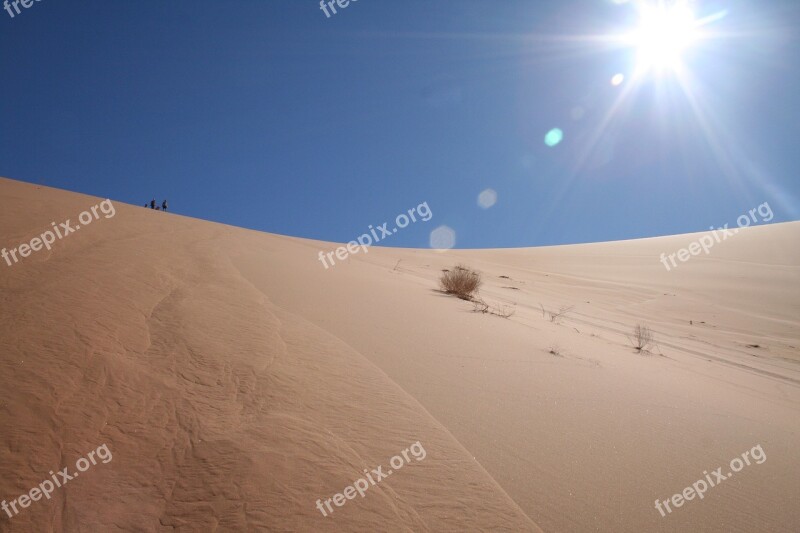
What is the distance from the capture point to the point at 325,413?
1.67m

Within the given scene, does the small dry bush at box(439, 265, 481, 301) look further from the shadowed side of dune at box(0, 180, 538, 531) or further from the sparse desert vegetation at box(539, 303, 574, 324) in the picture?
the shadowed side of dune at box(0, 180, 538, 531)

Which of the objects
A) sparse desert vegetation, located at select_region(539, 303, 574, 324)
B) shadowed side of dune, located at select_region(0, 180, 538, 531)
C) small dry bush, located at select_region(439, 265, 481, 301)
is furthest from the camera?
small dry bush, located at select_region(439, 265, 481, 301)

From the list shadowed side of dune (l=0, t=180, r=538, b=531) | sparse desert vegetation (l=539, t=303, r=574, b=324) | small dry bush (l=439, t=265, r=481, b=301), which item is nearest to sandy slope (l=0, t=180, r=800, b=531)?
shadowed side of dune (l=0, t=180, r=538, b=531)

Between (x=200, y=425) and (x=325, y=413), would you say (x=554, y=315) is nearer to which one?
(x=325, y=413)

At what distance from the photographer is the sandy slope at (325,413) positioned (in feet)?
3.88

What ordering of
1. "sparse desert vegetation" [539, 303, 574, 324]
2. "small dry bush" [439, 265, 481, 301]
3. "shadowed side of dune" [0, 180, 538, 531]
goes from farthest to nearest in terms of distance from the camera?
1. "small dry bush" [439, 265, 481, 301]
2. "sparse desert vegetation" [539, 303, 574, 324]
3. "shadowed side of dune" [0, 180, 538, 531]

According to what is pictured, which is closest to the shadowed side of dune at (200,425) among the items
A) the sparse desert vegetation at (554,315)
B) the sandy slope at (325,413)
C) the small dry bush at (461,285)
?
the sandy slope at (325,413)

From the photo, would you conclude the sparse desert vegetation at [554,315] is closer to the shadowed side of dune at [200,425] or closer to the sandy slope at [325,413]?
the sandy slope at [325,413]

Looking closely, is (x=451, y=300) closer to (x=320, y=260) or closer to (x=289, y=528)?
(x=320, y=260)

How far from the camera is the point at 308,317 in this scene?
3.05 metres

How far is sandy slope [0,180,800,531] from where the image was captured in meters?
1.18

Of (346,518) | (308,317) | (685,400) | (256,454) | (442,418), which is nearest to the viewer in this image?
(346,518)

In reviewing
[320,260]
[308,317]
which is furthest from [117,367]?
[320,260]

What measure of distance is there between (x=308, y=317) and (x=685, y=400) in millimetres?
2772
